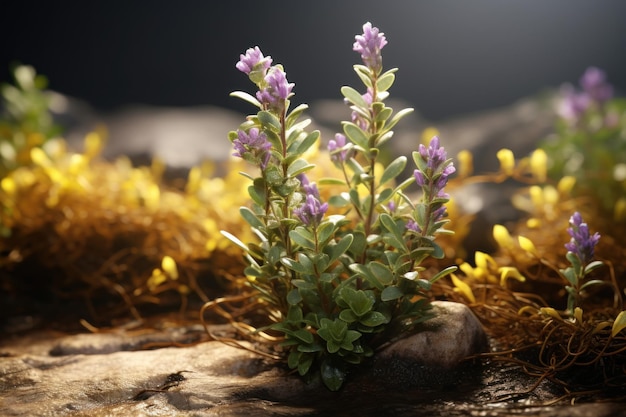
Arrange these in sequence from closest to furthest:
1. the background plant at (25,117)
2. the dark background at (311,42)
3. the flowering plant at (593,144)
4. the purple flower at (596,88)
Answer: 1. the flowering plant at (593,144)
2. the background plant at (25,117)
3. the purple flower at (596,88)
4. the dark background at (311,42)

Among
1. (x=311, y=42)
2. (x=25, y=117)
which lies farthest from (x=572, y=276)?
(x=311, y=42)

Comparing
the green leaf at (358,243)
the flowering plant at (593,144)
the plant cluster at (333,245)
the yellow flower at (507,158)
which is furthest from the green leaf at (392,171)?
the flowering plant at (593,144)

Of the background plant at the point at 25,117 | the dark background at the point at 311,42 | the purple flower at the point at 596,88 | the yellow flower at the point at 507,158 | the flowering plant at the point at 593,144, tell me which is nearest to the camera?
the yellow flower at the point at 507,158

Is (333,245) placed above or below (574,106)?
below

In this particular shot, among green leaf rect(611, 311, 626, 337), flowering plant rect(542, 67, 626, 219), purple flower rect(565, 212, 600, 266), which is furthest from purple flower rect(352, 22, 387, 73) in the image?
flowering plant rect(542, 67, 626, 219)

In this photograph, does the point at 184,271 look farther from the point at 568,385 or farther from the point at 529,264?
the point at 568,385

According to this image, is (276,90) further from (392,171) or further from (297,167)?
(392,171)

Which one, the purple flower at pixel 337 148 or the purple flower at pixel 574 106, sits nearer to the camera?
the purple flower at pixel 337 148

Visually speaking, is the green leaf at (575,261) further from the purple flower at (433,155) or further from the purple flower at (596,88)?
the purple flower at (596,88)
